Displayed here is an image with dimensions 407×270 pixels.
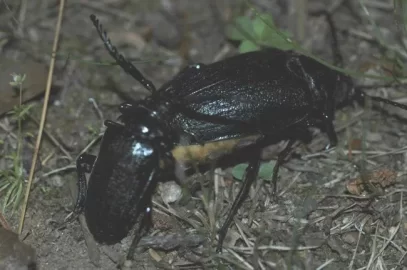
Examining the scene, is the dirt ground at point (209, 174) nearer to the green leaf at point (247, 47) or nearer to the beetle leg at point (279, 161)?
the beetle leg at point (279, 161)

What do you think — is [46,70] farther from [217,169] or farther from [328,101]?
[328,101]

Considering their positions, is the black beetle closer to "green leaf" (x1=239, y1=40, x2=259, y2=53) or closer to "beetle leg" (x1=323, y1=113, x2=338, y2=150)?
"beetle leg" (x1=323, y1=113, x2=338, y2=150)

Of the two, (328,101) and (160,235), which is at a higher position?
(328,101)

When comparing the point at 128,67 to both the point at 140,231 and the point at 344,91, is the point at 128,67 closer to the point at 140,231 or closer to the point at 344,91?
the point at 140,231

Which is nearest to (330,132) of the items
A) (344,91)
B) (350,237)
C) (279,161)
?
(344,91)

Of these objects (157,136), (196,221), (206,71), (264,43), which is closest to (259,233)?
(196,221)

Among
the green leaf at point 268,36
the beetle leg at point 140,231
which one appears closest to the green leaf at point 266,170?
the beetle leg at point 140,231

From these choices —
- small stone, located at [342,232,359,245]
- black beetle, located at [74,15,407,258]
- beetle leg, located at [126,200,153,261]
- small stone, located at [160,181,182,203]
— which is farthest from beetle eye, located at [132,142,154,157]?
small stone, located at [342,232,359,245]

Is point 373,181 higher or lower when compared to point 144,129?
lower
